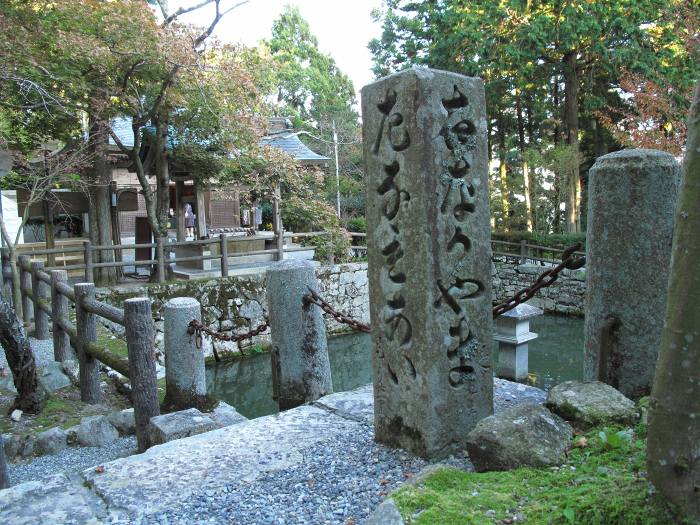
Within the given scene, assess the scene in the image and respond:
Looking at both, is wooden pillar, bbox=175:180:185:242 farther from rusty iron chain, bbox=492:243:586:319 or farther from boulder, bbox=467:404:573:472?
boulder, bbox=467:404:573:472

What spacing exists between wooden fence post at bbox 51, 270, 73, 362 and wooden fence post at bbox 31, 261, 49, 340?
1735mm

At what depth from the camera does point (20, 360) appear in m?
5.07

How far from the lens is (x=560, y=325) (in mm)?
13758

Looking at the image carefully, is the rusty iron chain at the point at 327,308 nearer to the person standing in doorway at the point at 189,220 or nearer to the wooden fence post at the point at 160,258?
the wooden fence post at the point at 160,258

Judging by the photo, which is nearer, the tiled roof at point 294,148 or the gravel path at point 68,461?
the gravel path at point 68,461

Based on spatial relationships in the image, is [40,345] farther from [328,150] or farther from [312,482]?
[328,150]

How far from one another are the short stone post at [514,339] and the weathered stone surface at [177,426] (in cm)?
336

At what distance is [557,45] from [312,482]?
1747 centimetres

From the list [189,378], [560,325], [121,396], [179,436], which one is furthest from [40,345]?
[560,325]

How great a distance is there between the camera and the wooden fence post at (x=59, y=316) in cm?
676

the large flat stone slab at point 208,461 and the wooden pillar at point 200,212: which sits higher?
the wooden pillar at point 200,212

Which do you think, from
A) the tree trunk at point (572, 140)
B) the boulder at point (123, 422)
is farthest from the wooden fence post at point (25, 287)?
the tree trunk at point (572, 140)

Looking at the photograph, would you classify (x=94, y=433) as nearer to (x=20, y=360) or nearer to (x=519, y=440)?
(x=20, y=360)

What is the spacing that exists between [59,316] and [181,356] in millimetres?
2889
